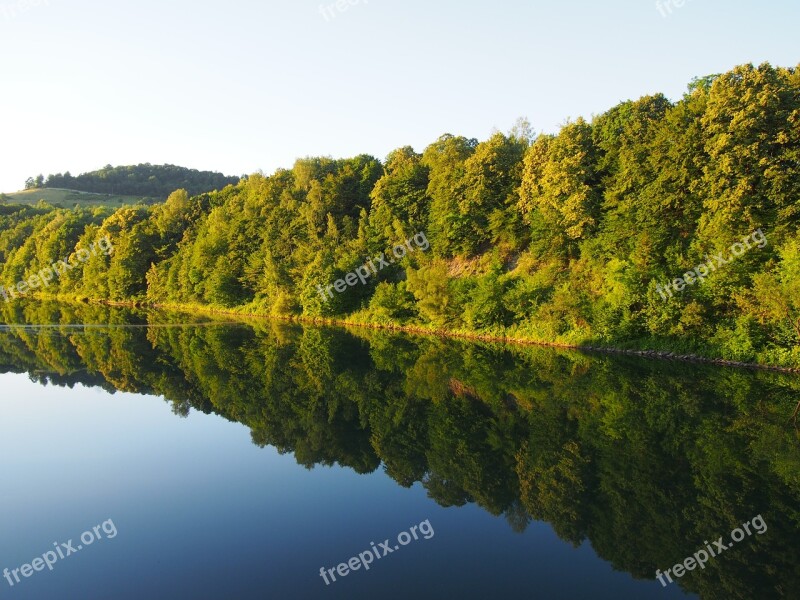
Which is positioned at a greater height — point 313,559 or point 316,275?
point 316,275

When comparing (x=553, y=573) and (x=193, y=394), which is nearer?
(x=553, y=573)

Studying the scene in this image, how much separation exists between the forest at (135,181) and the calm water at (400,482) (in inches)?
6085

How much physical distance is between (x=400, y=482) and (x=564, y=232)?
32970 mm

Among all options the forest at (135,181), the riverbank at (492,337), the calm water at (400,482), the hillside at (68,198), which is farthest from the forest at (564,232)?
the forest at (135,181)

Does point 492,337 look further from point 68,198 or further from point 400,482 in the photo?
point 68,198

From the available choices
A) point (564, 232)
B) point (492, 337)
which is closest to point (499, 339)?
point (492, 337)

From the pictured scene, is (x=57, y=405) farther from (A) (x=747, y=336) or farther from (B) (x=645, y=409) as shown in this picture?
(A) (x=747, y=336)

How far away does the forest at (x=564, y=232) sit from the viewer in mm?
31547

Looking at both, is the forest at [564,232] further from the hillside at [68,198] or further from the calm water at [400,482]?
the hillside at [68,198]

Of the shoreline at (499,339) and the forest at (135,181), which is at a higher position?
the forest at (135,181)

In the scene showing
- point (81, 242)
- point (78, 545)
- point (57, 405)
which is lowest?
point (78, 545)

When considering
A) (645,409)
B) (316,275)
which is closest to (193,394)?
(645,409)

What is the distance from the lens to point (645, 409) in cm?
2092

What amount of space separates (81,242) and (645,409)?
9467 centimetres
